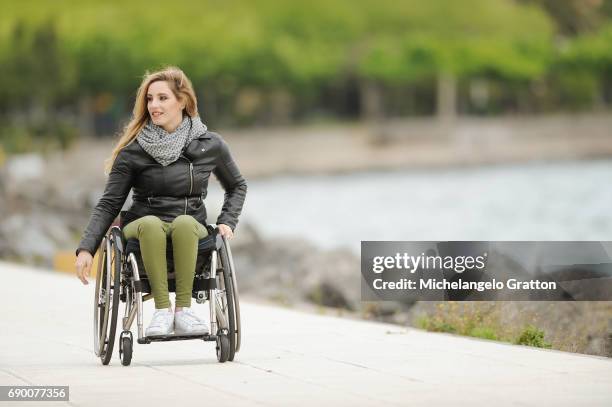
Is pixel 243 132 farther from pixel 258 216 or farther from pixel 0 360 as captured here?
pixel 0 360

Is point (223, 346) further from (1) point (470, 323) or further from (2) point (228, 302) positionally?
(1) point (470, 323)

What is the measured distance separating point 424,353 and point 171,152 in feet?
5.66

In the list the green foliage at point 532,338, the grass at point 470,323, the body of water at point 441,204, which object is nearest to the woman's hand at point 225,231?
the green foliage at point 532,338

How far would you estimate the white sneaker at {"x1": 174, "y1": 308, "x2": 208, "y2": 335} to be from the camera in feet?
24.4

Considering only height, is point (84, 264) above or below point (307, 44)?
below

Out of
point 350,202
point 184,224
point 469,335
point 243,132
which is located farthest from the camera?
point 243,132

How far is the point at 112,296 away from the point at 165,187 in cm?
57

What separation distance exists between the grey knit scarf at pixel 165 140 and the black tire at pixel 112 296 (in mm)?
407

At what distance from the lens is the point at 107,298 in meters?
7.48

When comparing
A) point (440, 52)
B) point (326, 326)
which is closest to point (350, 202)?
point (440, 52)

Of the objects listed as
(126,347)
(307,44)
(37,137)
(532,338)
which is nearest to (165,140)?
(126,347)

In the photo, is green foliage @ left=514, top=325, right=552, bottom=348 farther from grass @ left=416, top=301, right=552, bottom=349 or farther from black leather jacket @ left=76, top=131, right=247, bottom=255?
black leather jacket @ left=76, top=131, right=247, bottom=255

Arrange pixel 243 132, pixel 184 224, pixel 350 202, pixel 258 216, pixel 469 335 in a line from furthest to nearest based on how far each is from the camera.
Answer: pixel 243 132, pixel 350 202, pixel 258 216, pixel 469 335, pixel 184 224

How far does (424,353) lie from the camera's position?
8.23m
